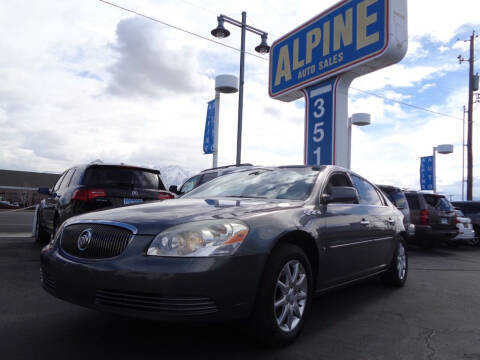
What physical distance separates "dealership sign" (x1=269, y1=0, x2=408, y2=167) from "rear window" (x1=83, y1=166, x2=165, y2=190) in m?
4.74

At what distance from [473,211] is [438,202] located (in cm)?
399

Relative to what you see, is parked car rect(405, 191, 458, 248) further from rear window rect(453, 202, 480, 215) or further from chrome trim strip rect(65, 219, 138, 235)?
chrome trim strip rect(65, 219, 138, 235)

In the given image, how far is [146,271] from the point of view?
2541mm

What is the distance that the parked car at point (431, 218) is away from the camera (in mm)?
10219

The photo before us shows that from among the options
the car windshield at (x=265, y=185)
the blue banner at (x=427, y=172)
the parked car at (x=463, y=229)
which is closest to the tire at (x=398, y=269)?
the car windshield at (x=265, y=185)

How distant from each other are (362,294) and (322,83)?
6.94 meters

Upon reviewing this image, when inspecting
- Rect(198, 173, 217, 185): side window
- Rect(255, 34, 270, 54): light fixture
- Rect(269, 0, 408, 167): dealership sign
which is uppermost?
Rect(255, 34, 270, 54): light fixture

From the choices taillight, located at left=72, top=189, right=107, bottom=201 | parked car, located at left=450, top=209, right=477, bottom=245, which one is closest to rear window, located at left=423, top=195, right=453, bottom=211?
parked car, located at left=450, top=209, right=477, bottom=245

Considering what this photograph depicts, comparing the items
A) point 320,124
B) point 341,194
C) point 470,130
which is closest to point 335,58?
point 320,124

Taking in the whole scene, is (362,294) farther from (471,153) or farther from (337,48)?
(471,153)

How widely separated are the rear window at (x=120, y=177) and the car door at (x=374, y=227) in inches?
149

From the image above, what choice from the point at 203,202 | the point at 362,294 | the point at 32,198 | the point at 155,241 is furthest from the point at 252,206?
the point at 32,198

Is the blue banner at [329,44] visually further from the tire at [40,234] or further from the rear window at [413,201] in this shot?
the tire at [40,234]

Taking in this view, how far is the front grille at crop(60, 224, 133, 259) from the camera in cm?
275
